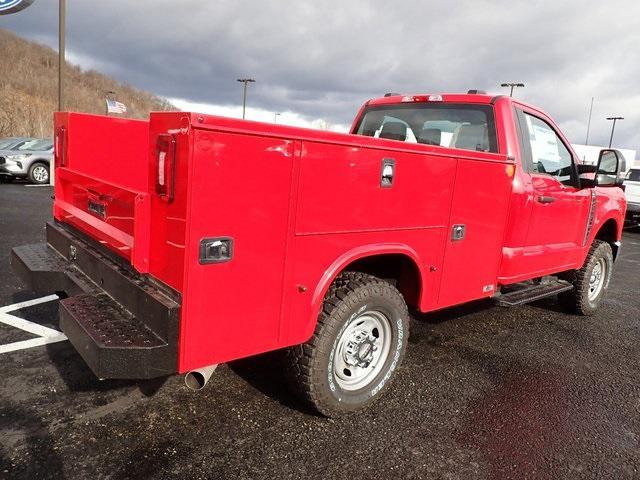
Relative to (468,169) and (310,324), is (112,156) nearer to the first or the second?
(310,324)

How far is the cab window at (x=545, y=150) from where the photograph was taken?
4.10m

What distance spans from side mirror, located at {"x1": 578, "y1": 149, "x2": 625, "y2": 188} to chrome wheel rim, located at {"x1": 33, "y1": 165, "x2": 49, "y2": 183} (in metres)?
16.2

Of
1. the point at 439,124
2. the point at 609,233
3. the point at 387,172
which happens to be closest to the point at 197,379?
the point at 387,172

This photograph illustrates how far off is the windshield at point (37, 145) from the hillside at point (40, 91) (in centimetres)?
2284

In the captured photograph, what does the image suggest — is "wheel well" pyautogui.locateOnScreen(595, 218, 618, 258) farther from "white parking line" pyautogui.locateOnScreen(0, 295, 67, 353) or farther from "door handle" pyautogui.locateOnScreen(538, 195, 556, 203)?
"white parking line" pyautogui.locateOnScreen(0, 295, 67, 353)

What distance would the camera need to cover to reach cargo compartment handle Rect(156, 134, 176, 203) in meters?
2.08

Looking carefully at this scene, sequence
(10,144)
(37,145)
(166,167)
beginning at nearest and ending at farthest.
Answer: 1. (166,167)
2. (37,145)
3. (10,144)

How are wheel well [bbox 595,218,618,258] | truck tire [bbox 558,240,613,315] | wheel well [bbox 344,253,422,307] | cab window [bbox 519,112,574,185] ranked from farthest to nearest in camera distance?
1. wheel well [bbox 595,218,618,258]
2. truck tire [bbox 558,240,613,315]
3. cab window [bbox 519,112,574,185]
4. wheel well [bbox 344,253,422,307]

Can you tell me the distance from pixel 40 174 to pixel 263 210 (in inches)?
645

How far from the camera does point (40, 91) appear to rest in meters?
50.5

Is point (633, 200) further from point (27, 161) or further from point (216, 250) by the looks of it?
point (27, 161)

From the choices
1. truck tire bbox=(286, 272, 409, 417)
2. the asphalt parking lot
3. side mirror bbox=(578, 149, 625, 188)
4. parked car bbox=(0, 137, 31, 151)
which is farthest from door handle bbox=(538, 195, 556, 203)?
parked car bbox=(0, 137, 31, 151)

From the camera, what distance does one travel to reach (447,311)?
5.42m

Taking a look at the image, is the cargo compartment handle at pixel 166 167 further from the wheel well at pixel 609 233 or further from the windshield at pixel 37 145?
the windshield at pixel 37 145
